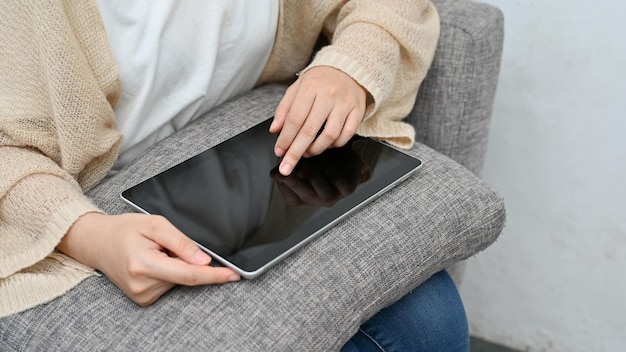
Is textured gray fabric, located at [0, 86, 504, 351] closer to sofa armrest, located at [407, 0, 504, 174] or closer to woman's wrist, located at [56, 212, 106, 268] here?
woman's wrist, located at [56, 212, 106, 268]

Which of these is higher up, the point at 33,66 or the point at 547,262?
the point at 33,66

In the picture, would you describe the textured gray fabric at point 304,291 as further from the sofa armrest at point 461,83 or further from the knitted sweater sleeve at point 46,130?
the sofa armrest at point 461,83

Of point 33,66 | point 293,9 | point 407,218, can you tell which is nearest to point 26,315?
point 33,66

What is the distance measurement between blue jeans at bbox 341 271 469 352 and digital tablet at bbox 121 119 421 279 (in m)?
0.14

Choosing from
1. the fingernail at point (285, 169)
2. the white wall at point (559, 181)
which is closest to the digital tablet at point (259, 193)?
the fingernail at point (285, 169)

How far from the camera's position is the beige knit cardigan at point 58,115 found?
617 millimetres

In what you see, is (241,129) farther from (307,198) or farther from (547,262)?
(547,262)

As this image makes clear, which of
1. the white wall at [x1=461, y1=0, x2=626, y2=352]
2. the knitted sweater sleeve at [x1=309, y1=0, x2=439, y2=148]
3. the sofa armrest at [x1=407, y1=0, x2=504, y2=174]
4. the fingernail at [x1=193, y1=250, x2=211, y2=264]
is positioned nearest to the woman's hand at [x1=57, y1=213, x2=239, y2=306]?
the fingernail at [x1=193, y1=250, x2=211, y2=264]

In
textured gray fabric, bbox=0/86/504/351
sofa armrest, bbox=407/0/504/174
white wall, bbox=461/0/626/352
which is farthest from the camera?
white wall, bbox=461/0/626/352

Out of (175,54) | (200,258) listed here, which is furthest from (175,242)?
(175,54)

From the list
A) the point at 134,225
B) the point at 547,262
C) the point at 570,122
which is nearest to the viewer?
the point at 134,225

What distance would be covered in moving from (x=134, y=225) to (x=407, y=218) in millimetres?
252

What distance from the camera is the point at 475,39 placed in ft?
2.80

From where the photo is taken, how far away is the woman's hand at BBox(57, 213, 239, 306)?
566mm
